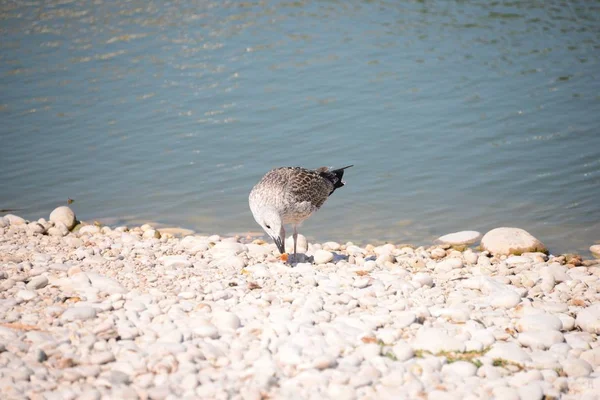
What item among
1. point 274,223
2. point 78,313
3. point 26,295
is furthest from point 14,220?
point 78,313

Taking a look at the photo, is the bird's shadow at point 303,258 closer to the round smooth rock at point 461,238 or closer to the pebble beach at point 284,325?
the pebble beach at point 284,325

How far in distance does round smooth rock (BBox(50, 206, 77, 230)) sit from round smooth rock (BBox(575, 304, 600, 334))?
7150 millimetres

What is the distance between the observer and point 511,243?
9.36 m

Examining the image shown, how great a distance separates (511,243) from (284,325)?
4400 mm

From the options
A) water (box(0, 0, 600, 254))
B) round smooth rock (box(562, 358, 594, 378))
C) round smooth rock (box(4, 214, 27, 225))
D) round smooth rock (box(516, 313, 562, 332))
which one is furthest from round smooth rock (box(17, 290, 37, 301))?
round smooth rock (box(562, 358, 594, 378))

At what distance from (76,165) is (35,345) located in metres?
7.84

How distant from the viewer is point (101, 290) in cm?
687

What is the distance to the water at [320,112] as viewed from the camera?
11.2 meters

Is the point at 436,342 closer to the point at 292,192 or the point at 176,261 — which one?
the point at 292,192

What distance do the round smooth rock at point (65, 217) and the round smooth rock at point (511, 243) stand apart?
6039 mm

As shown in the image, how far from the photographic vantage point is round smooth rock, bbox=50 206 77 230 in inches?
405

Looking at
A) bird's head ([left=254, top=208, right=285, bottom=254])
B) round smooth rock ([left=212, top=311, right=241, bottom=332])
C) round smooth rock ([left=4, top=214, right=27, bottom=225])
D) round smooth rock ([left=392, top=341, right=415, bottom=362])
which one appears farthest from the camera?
round smooth rock ([left=4, top=214, right=27, bottom=225])

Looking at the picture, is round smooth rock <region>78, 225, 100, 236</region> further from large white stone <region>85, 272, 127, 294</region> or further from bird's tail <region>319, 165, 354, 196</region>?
bird's tail <region>319, 165, 354, 196</region>

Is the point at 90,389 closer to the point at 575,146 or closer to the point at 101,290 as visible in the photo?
the point at 101,290
